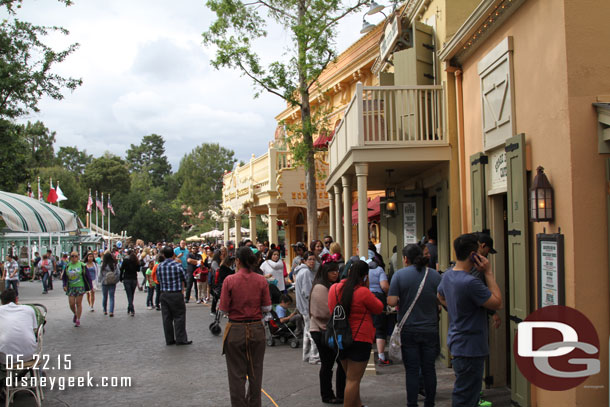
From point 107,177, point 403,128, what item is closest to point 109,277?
point 403,128

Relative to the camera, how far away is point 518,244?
6457 mm

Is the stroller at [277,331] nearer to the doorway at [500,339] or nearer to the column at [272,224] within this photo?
the doorway at [500,339]

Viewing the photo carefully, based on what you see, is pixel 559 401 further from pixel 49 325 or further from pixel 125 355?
pixel 49 325

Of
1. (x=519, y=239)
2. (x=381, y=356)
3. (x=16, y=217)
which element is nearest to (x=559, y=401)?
(x=519, y=239)

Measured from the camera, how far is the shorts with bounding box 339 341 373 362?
5.88 metres

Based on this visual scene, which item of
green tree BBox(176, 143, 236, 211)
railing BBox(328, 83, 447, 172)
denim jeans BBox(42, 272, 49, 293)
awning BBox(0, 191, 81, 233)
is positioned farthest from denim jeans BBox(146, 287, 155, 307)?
green tree BBox(176, 143, 236, 211)

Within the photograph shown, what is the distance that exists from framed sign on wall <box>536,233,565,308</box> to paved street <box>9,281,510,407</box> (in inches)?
71.4

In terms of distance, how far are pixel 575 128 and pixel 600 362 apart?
2.16 metres

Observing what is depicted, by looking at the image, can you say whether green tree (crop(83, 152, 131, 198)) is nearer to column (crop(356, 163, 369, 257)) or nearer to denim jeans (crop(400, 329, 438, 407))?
column (crop(356, 163, 369, 257))

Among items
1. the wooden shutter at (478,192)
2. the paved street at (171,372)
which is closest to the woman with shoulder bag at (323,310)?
the paved street at (171,372)

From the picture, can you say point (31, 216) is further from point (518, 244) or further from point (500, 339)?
point (518, 244)

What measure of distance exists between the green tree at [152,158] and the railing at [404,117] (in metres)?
102

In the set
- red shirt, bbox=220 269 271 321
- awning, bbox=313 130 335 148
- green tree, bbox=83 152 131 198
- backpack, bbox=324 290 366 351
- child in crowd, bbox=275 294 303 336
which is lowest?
child in crowd, bbox=275 294 303 336

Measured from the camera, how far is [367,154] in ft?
33.7
